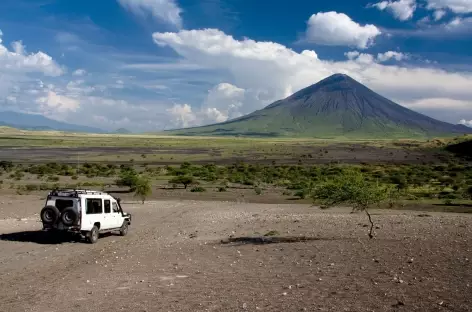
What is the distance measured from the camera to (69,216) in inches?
826

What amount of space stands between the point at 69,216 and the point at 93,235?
1.46m

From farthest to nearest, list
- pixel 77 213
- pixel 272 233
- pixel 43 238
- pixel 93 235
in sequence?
pixel 272 233
pixel 43 238
pixel 93 235
pixel 77 213

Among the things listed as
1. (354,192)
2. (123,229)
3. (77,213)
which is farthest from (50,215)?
(354,192)

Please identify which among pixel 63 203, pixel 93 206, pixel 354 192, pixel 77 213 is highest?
pixel 354 192

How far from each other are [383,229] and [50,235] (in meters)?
15.5

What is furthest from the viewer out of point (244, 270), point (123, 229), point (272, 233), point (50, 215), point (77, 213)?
point (123, 229)

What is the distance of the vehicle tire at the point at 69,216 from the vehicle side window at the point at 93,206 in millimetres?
628

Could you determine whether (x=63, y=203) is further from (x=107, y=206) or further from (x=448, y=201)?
(x=448, y=201)

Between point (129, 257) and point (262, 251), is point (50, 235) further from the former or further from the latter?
point (262, 251)

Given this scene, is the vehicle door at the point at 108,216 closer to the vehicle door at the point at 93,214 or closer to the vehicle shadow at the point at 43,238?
the vehicle door at the point at 93,214

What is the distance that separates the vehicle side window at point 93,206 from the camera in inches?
853

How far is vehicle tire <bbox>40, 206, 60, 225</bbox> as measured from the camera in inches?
830

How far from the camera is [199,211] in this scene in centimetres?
3488

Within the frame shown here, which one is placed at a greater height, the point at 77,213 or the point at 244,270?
the point at 77,213
